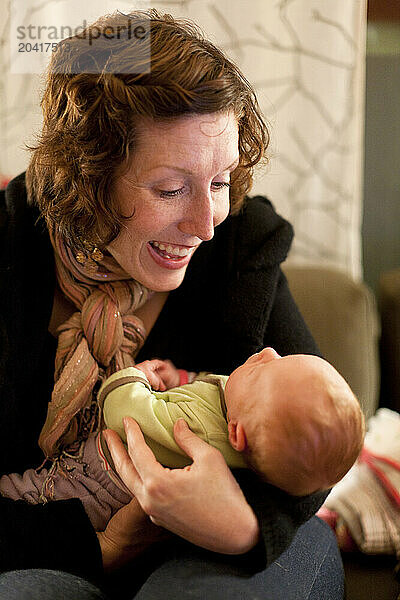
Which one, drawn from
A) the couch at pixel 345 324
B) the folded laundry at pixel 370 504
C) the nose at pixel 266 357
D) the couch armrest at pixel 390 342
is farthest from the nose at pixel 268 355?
the couch armrest at pixel 390 342

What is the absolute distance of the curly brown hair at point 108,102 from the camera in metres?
1.01

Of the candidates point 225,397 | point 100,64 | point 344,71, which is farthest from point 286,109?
point 225,397

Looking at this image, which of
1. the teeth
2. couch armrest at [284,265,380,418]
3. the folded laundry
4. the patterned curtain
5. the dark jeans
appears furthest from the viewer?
the patterned curtain

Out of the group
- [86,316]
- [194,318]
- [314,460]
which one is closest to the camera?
[314,460]

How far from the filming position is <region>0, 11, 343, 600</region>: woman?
949mm

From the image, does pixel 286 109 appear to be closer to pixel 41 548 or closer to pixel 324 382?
pixel 324 382

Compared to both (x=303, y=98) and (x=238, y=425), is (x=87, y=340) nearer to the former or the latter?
(x=238, y=425)

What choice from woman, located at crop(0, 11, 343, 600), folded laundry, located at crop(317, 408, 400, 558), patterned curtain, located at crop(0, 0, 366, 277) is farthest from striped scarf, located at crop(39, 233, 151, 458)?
patterned curtain, located at crop(0, 0, 366, 277)

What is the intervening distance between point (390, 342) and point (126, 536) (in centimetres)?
114

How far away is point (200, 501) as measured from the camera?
92 cm

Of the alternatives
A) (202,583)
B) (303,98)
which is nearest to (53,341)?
(202,583)

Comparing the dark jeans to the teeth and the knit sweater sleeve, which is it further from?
the teeth

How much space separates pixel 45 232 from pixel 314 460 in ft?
2.33

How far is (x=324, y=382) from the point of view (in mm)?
918
